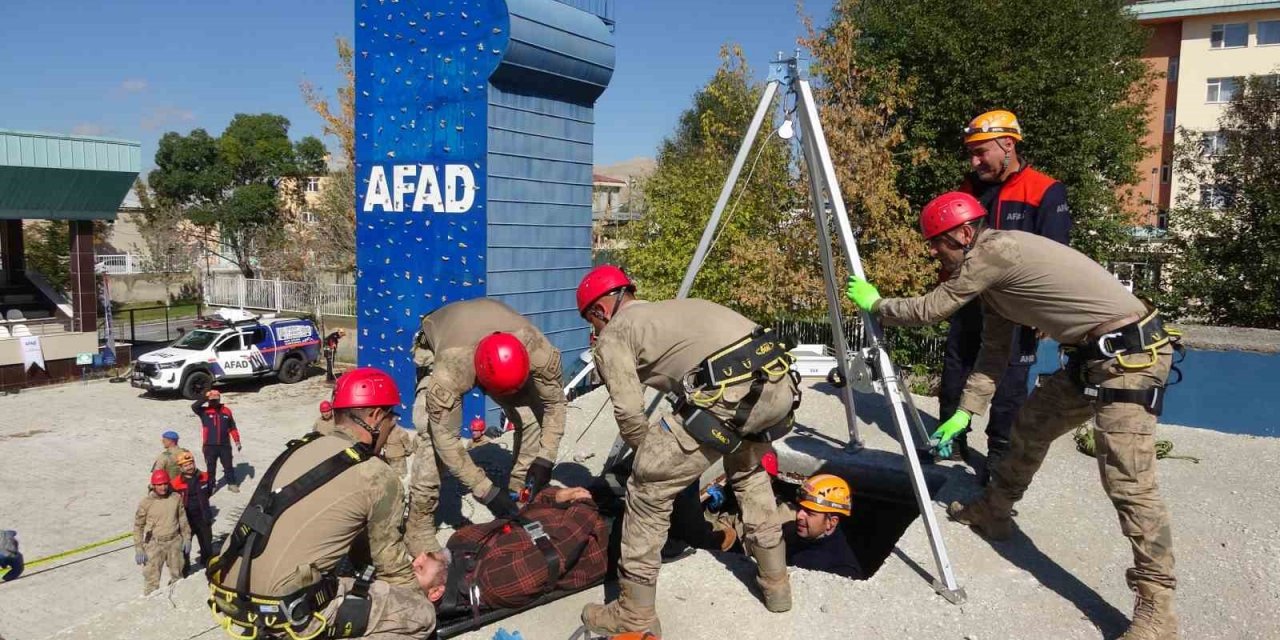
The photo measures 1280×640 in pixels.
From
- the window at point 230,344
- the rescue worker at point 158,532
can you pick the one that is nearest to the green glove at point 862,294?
the rescue worker at point 158,532

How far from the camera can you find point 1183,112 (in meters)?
33.3

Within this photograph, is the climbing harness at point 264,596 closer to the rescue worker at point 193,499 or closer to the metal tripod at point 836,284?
the metal tripod at point 836,284

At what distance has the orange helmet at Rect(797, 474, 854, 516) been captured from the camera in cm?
580

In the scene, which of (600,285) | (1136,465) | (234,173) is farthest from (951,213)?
(234,173)

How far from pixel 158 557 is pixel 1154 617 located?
843cm

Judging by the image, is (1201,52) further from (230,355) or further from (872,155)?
(230,355)

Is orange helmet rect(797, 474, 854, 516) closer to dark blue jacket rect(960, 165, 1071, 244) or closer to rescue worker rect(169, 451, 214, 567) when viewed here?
dark blue jacket rect(960, 165, 1071, 244)

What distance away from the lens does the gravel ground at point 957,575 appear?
447cm

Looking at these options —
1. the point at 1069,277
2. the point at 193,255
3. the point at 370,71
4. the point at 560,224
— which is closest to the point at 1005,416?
the point at 1069,277

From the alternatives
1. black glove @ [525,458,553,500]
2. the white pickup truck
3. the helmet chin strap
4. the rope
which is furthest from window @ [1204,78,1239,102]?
the helmet chin strap

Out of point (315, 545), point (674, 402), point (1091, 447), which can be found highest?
point (674, 402)

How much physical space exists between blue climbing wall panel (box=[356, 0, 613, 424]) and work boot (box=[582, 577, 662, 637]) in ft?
20.8

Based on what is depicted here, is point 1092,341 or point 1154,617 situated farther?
point 1092,341

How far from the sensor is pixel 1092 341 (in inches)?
167
